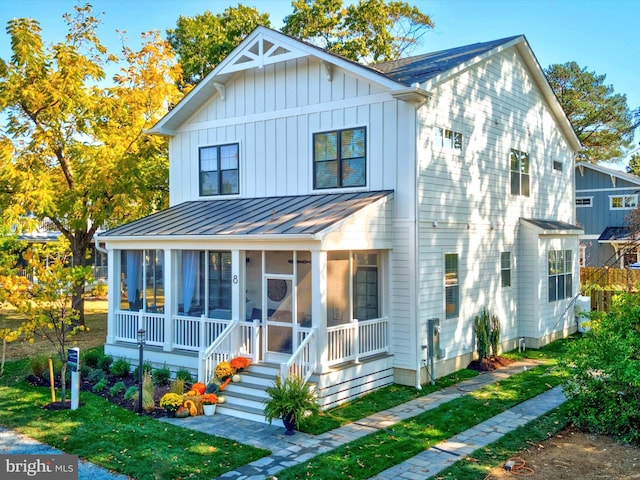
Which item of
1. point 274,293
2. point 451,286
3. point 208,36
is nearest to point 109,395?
point 274,293

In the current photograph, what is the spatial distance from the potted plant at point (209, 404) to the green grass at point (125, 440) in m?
0.93

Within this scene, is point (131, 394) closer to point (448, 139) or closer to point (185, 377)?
point (185, 377)

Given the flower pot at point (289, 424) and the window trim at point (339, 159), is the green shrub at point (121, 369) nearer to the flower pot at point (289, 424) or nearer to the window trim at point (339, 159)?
A: the flower pot at point (289, 424)

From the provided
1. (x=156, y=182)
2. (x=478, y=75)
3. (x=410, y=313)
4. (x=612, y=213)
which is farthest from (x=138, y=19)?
(x=612, y=213)

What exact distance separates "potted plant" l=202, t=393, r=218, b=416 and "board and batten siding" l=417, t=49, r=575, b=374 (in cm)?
483

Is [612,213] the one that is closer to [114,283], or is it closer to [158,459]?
[114,283]

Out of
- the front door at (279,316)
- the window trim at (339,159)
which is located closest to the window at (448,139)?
the window trim at (339,159)

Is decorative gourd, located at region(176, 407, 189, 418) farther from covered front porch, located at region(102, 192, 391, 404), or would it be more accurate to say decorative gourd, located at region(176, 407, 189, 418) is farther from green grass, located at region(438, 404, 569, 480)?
green grass, located at region(438, 404, 569, 480)

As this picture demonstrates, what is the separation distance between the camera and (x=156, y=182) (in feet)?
68.7

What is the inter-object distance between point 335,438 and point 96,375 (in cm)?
671

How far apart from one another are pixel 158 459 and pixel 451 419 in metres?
5.11

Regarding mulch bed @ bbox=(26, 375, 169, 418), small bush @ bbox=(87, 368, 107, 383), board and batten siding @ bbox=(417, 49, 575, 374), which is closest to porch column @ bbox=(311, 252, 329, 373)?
board and batten siding @ bbox=(417, 49, 575, 374)

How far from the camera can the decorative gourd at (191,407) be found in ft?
34.0

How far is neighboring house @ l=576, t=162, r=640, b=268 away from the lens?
96.5ft
